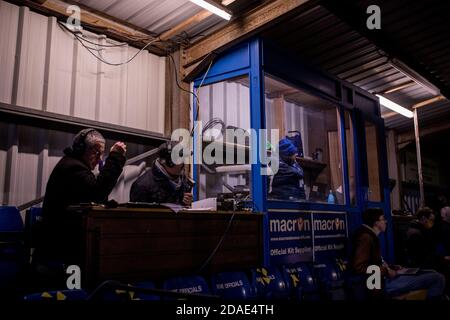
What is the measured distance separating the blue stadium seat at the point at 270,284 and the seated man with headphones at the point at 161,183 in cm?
114

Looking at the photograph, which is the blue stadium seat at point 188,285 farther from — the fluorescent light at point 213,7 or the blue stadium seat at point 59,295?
the fluorescent light at point 213,7

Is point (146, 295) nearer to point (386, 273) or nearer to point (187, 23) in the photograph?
point (187, 23)

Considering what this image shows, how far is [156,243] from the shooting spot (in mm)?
3266

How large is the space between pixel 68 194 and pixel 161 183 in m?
1.31

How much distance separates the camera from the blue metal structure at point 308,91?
16.2ft

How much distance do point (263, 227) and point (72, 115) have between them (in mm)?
2546

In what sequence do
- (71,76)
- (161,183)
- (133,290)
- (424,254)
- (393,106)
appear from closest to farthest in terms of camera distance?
(133,290)
(161,183)
(71,76)
(424,254)
(393,106)

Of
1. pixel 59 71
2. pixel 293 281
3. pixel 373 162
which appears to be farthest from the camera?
pixel 373 162

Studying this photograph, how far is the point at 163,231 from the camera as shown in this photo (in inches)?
132

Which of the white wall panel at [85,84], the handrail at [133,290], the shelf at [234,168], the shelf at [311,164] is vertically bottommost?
the handrail at [133,290]

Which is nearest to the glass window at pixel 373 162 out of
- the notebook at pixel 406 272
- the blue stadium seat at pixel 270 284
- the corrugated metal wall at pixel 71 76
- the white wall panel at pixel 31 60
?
the notebook at pixel 406 272

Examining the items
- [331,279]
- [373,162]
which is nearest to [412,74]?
[373,162]
